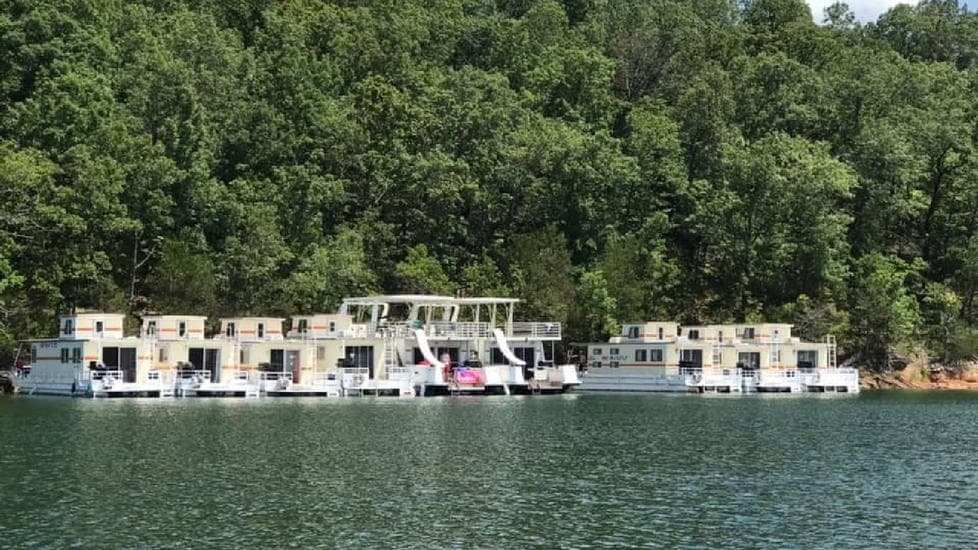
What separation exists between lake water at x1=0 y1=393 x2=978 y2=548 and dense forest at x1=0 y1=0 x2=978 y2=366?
910 inches

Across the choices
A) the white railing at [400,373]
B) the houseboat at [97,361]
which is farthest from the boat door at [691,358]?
the houseboat at [97,361]

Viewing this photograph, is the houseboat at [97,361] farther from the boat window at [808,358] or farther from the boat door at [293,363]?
the boat window at [808,358]

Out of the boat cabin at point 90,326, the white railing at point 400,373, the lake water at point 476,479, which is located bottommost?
the lake water at point 476,479

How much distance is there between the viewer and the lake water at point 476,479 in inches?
1171

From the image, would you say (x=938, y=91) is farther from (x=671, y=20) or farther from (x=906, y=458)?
(x=906, y=458)

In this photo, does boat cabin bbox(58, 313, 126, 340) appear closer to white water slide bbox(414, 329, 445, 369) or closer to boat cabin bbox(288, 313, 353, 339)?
boat cabin bbox(288, 313, 353, 339)

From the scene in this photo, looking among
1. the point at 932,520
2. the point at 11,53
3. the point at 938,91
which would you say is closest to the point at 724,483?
the point at 932,520

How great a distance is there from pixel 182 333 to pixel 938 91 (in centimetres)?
7383

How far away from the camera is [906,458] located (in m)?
44.9

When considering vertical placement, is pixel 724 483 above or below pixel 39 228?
below

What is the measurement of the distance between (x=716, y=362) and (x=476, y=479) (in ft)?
173

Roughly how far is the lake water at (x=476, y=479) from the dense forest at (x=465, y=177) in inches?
910

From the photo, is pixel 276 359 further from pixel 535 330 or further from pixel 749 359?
pixel 749 359

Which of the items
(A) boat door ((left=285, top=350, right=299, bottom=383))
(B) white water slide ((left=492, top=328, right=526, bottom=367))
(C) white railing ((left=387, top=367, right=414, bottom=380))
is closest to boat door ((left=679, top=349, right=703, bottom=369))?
(B) white water slide ((left=492, top=328, right=526, bottom=367))
